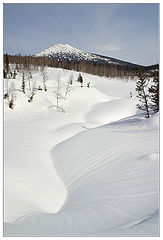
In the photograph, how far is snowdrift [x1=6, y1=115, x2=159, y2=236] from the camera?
3301 mm

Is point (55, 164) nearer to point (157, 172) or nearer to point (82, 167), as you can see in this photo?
point (82, 167)

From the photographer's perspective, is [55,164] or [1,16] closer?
[1,16]

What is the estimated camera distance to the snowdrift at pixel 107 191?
3.30 m

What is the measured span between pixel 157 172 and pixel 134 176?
700 mm

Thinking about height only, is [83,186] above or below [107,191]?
below

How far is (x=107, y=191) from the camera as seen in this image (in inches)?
189

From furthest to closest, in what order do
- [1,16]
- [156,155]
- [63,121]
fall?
1. [63,121]
2. [156,155]
3. [1,16]

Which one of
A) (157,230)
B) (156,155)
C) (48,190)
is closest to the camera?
(157,230)

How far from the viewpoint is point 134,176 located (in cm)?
505

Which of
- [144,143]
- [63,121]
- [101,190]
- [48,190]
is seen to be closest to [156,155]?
[144,143]

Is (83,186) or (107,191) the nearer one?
(107,191)

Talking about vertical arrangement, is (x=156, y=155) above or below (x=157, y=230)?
above

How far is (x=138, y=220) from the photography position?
10.4 feet

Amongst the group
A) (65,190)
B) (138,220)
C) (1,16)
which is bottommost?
(65,190)
